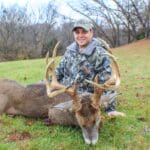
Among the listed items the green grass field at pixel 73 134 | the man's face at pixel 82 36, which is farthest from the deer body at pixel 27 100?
the man's face at pixel 82 36

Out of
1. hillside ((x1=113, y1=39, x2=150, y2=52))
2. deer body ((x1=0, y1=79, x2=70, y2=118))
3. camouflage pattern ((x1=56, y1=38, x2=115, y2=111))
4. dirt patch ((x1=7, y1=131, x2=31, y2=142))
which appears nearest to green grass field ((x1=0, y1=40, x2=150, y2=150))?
dirt patch ((x1=7, y1=131, x2=31, y2=142))

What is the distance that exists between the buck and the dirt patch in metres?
0.51

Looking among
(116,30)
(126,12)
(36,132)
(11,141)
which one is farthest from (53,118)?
(116,30)

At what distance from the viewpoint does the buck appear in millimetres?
5969

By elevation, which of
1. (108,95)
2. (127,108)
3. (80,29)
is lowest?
(127,108)

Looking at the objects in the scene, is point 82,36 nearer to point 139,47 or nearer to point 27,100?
point 27,100

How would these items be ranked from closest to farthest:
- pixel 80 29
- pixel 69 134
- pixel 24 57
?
1. pixel 69 134
2. pixel 80 29
3. pixel 24 57

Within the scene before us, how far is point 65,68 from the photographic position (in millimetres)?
7594

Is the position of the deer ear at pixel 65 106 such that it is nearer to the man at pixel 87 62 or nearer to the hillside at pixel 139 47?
the man at pixel 87 62

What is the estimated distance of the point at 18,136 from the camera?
653cm

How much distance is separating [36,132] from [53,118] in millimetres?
345

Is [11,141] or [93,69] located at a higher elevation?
[93,69]

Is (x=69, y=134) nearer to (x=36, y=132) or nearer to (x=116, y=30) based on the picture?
(x=36, y=132)

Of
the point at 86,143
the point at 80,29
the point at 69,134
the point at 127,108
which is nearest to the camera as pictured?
the point at 86,143
